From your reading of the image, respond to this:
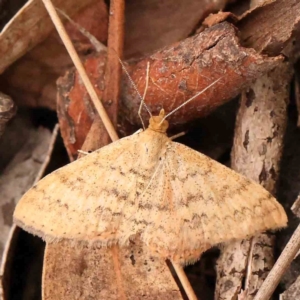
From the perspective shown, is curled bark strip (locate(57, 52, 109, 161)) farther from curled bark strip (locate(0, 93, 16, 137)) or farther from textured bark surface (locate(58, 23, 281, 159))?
curled bark strip (locate(0, 93, 16, 137))

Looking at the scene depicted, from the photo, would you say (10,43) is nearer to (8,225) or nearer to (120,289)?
(8,225)

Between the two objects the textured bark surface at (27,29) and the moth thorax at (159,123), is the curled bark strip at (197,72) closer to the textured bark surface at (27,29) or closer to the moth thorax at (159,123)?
the moth thorax at (159,123)

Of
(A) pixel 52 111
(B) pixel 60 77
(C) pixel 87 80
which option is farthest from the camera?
(A) pixel 52 111

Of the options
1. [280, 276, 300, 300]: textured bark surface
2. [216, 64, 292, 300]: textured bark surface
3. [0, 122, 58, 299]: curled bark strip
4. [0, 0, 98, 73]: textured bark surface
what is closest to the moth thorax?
[216, 64, 292, 300]: textured bark surface

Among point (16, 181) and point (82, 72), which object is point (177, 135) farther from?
point (16, 181)

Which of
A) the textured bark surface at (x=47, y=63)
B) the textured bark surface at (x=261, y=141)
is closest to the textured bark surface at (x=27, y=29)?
the textured bark surface at (x=47, y=63)

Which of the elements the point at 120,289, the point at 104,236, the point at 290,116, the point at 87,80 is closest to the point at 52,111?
the point at 87,80
